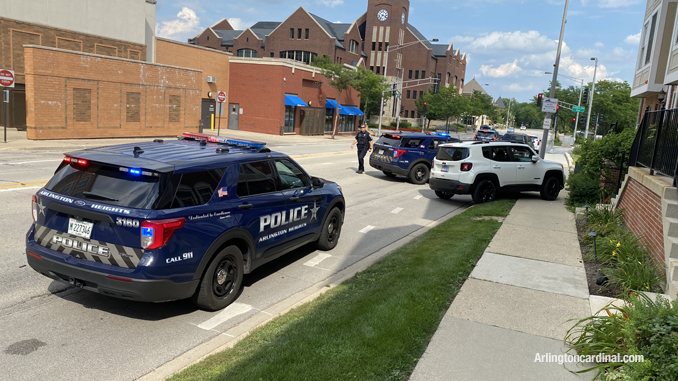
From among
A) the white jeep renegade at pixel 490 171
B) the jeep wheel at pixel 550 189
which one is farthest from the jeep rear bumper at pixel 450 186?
the jeep wheel at pixel 550 189

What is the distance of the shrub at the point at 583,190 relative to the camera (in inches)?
522

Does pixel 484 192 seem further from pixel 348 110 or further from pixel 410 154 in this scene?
pixel 348 110

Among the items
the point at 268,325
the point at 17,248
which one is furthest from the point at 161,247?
the point at 17,248

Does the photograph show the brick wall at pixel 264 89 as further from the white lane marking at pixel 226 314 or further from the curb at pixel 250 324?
the white lane marking at pixel 226 314

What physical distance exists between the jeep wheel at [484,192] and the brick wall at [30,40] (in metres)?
26.0

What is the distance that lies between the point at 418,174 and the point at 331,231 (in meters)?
9.67

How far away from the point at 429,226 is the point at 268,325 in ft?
21.8

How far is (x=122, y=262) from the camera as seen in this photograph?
4867 mm

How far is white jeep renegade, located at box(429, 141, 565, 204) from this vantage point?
13.7 meters

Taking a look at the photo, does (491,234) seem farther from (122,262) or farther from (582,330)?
(122,262)

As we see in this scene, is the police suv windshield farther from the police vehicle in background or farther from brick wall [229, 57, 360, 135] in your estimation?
brick wall [229, 57, 360, 135]

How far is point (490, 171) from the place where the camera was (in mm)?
13953

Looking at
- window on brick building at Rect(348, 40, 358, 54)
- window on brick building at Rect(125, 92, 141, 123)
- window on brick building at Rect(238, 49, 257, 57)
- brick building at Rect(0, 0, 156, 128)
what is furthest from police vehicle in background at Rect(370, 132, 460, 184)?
window on brick building at Rect(238, 49, 257, 57)

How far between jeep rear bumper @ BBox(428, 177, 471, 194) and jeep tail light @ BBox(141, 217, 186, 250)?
10100 millimetres
